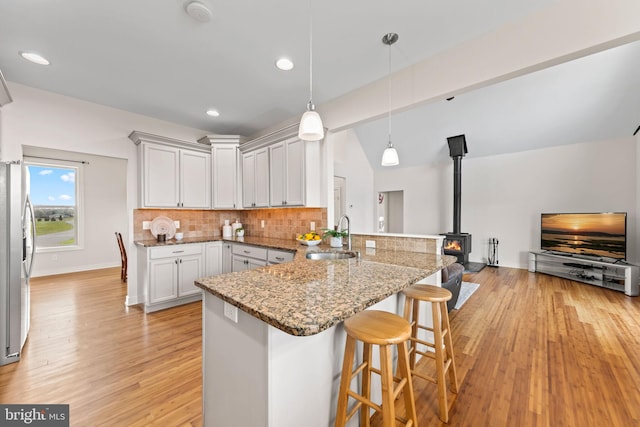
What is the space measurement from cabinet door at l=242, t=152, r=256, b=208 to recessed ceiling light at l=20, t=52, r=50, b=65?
7.19ft

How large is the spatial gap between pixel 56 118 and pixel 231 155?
2.00m

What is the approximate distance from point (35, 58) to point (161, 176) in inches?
61.3

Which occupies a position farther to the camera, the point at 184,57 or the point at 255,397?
the point at 184,57

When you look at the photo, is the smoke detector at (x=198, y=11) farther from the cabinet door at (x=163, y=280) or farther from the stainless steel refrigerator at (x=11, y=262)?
the cabinet door at (x=163, y=280)

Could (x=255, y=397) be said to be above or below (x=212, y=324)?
below

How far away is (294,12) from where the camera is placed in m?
1.72

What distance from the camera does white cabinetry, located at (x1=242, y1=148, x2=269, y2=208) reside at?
364 cm

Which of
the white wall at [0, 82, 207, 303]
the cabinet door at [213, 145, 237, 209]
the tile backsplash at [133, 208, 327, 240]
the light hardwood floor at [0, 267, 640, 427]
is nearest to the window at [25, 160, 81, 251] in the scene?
the light hardwood floor at [0, 267, 640, 427]

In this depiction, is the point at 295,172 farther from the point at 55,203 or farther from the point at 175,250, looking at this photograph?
the point at 55,203

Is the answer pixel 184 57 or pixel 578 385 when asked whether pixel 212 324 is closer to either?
pixel 184 57

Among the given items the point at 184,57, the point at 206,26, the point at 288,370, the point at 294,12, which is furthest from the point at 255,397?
the point at 184,57

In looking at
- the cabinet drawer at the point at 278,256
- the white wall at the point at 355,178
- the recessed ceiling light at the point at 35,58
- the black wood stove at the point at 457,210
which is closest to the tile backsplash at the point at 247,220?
the cabinet drawer at the point at 278,256

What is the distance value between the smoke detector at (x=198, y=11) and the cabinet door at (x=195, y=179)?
228 cm

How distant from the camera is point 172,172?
11.7 ft
